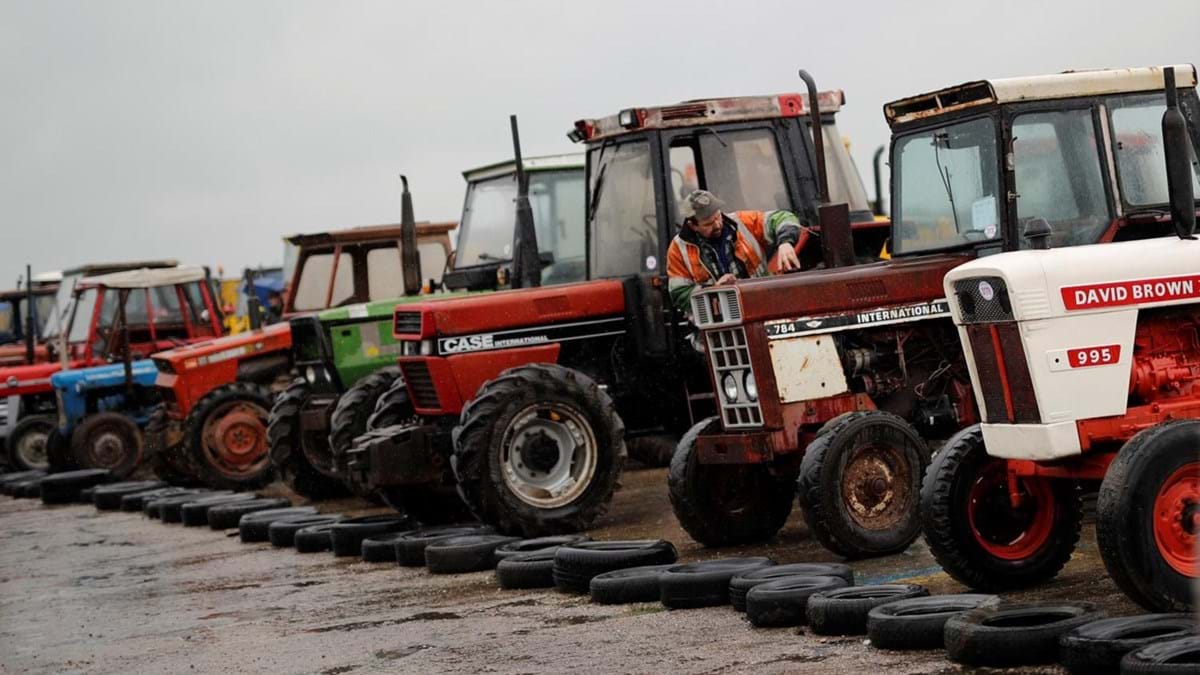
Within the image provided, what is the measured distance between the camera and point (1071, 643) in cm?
648

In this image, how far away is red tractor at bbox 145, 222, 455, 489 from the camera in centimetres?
1862

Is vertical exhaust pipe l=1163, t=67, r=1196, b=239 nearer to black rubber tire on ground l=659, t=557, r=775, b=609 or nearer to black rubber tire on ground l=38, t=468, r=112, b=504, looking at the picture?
black rubber tire on ground l=659, t=557, r=775, b=609

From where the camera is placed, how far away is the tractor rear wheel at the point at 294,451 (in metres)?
16.9

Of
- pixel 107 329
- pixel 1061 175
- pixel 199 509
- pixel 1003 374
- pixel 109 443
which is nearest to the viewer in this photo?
pixel 1003 374

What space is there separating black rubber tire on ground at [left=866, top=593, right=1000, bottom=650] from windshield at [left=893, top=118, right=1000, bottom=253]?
9.34 ft

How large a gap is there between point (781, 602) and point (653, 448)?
274 inches

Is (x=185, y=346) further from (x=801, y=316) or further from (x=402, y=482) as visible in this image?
(x=801, y=316)

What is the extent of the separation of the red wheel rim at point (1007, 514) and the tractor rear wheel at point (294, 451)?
9389 millimetres

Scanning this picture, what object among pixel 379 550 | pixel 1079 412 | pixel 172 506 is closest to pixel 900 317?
pixel 1079 412

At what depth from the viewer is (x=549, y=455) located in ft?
40.8

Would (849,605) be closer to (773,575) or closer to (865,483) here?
(773,575)

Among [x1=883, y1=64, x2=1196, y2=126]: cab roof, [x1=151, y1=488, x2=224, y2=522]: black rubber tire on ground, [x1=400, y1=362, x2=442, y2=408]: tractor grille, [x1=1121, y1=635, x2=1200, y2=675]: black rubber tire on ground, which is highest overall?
[x1=883, y1=64, x2=1196, y2=126]: cab roof

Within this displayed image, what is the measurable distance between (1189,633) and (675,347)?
23.2 ft

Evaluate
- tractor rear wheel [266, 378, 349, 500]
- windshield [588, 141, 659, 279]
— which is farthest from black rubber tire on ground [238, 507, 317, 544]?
windshield [588, 141, 659, 279]
